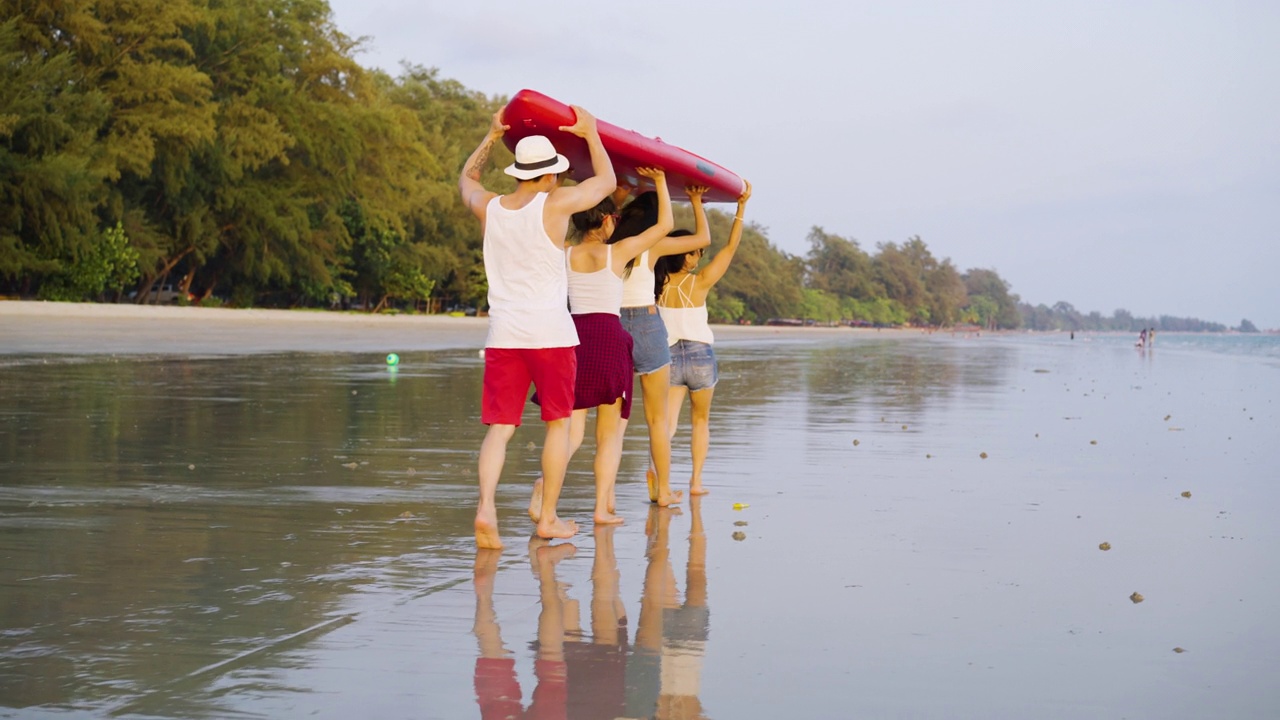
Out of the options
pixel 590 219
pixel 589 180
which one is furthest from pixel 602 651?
pixel 590 219

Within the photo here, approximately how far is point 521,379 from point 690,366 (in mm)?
2189

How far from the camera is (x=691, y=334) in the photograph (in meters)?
8.59

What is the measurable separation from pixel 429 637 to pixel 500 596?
0.74 metres

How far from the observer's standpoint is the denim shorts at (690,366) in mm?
8656

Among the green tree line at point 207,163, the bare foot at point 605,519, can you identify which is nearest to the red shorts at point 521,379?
the bare foot at point 605,519

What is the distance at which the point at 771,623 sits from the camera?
16.1 ft

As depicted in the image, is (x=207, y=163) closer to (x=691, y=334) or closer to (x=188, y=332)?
(x=188, y=332)

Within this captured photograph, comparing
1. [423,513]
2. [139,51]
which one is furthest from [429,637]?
[139,51]

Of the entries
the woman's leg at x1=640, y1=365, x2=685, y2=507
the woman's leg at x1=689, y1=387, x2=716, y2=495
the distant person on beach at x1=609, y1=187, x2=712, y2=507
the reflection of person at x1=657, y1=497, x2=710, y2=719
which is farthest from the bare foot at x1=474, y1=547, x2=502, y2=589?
the woman's leg at x1=689, y1=387, x2=716, y2=495

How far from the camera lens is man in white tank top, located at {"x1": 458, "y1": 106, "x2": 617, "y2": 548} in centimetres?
639

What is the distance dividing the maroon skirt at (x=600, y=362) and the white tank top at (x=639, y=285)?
429 millimetres

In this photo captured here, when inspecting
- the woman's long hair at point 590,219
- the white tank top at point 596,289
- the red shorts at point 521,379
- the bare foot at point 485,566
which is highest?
the woman's long hair at point 590,219

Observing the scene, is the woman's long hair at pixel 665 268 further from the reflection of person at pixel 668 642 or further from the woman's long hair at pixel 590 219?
the reflection of person at pixel 668 642

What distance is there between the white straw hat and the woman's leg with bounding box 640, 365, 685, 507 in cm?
169
